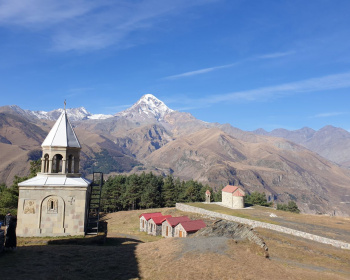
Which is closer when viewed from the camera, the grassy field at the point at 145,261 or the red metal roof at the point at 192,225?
the grassy field at the point at 145,261

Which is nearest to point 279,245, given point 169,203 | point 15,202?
point 15,202

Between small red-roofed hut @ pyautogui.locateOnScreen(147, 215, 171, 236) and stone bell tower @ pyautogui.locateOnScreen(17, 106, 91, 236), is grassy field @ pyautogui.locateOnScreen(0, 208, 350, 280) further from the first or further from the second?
small red-roofed hut @ pyautogui.locateOnScreen(147, 215, 171, 236)

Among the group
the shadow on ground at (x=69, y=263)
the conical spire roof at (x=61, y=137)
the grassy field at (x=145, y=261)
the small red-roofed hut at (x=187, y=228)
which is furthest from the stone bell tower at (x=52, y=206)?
the small red-roofed hut at (x=187, y=228)

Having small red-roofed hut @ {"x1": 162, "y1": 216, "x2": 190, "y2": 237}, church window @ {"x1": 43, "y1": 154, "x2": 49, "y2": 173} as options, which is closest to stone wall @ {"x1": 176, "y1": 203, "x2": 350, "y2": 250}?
small red-roofed hut @ {"x1": 162, "y1": 216, "x2": 190, "y2": 237}

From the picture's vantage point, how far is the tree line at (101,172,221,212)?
86.8 metres

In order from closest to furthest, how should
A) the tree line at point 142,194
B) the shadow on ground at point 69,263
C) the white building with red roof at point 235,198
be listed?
1. the shadow on ground at point 69,263
2. the white building with red roof at point 235,198
3. the tree line at point 142,194

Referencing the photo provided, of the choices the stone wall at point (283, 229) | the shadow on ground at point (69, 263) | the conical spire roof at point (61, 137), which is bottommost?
the stone wall at point (283, 229)

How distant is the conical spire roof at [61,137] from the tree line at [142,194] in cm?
5644

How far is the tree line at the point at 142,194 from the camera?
285 ft

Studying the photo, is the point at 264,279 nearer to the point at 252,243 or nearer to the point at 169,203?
the point at 252,243

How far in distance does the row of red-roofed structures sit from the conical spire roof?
2517 centimetres

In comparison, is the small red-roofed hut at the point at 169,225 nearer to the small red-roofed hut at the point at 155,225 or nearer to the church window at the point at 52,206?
the small red-roofed hut at the point at 155,225

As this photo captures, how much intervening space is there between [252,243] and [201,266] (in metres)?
7.87

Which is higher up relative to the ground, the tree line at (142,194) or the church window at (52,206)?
the church window at (52,206)
